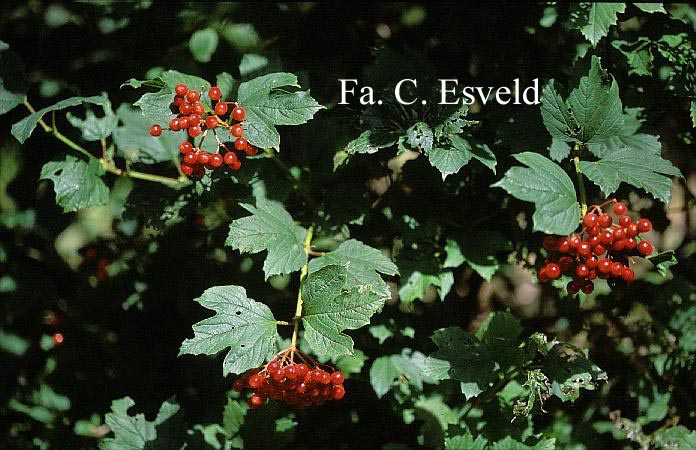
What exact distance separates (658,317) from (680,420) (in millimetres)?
347

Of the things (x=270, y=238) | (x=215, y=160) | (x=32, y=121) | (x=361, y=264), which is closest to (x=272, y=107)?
(x=215, y=160)

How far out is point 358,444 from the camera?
2.38 m

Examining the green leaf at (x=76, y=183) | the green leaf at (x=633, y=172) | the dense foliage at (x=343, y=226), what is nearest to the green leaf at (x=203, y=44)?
the dense foliage at (x=343, y=226)

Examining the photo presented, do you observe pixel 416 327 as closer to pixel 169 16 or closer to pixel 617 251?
pixel 617 251

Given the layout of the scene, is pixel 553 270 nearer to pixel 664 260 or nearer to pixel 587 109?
pixel 664 260

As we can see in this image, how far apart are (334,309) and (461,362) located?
0.46 meters

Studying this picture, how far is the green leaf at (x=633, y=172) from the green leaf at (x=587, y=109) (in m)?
0.08

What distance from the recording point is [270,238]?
1772 millimetres

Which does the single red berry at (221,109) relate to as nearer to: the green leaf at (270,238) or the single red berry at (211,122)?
the single red berry at (211,122)

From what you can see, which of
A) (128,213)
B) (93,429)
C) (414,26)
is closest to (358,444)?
(93,429)

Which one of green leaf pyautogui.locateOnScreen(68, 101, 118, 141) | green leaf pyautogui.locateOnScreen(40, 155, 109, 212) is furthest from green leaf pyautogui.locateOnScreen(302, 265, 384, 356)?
green leaf pyautogui.locateOnScreen(68, 101, 118, 141)

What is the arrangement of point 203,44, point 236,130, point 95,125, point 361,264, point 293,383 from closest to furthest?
point 293,383
point 236,130
point 361,264
point 95,125
point 203,44

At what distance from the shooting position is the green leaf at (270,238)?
1.72 meters

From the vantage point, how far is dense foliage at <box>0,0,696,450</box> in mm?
1686
